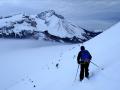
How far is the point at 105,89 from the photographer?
16234mm

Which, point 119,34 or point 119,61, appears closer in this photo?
point 119,61

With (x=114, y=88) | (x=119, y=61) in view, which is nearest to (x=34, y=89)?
(x=119, y=61)

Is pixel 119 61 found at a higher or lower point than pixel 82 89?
higher

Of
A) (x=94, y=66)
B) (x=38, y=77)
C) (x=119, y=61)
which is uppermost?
(x=119, y=61)

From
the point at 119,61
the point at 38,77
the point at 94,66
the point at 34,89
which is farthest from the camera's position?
the point at 38,77

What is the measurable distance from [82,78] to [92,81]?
3.72ft

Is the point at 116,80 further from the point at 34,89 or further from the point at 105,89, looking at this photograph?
the point at 34,89

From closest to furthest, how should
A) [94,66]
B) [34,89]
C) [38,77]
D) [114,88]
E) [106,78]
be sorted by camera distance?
[114,88] → [106,78] → [94,66] → [34,89] → [38,77]

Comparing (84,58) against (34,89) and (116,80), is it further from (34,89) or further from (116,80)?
(34,89)

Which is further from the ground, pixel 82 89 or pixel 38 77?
pixel 82 89

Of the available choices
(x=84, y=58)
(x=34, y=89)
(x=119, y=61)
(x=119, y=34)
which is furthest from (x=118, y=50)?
(x=34, y=89)

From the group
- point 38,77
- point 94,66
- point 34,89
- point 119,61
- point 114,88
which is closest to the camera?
point 114,88

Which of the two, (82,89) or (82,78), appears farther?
(82,78)

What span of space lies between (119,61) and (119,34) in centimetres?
1196
